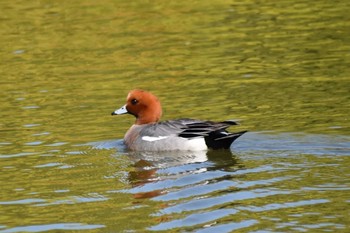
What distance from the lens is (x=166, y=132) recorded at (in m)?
12.5

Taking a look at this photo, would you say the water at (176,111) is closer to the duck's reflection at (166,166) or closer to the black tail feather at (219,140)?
the duck's reflection at (166,166)

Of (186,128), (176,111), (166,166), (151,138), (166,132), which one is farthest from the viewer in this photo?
(176,111)

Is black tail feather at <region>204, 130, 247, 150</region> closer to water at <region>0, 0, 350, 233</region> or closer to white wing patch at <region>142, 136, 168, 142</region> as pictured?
water at <region>0, 0, 350, 233</region>

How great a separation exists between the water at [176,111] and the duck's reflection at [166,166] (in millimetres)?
24

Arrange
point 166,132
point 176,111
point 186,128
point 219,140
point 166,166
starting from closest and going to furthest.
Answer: point 166,166 → point 219,140 → point 186,128 → point 166,132 → point 176,111

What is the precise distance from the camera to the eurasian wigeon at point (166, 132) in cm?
1209

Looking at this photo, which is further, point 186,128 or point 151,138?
point 151,138

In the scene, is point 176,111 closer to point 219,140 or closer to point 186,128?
point 186,128

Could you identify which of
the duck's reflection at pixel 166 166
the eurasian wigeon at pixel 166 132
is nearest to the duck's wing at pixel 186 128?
the eurasian wigeon at pixel 166 132

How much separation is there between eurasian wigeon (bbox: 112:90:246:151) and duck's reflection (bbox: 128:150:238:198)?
103mm

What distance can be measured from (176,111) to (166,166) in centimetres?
270

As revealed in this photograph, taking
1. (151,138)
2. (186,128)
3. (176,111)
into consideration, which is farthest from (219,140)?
(176,111)

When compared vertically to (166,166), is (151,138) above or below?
above

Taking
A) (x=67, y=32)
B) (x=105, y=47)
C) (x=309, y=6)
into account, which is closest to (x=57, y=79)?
(x=105, y=47)
